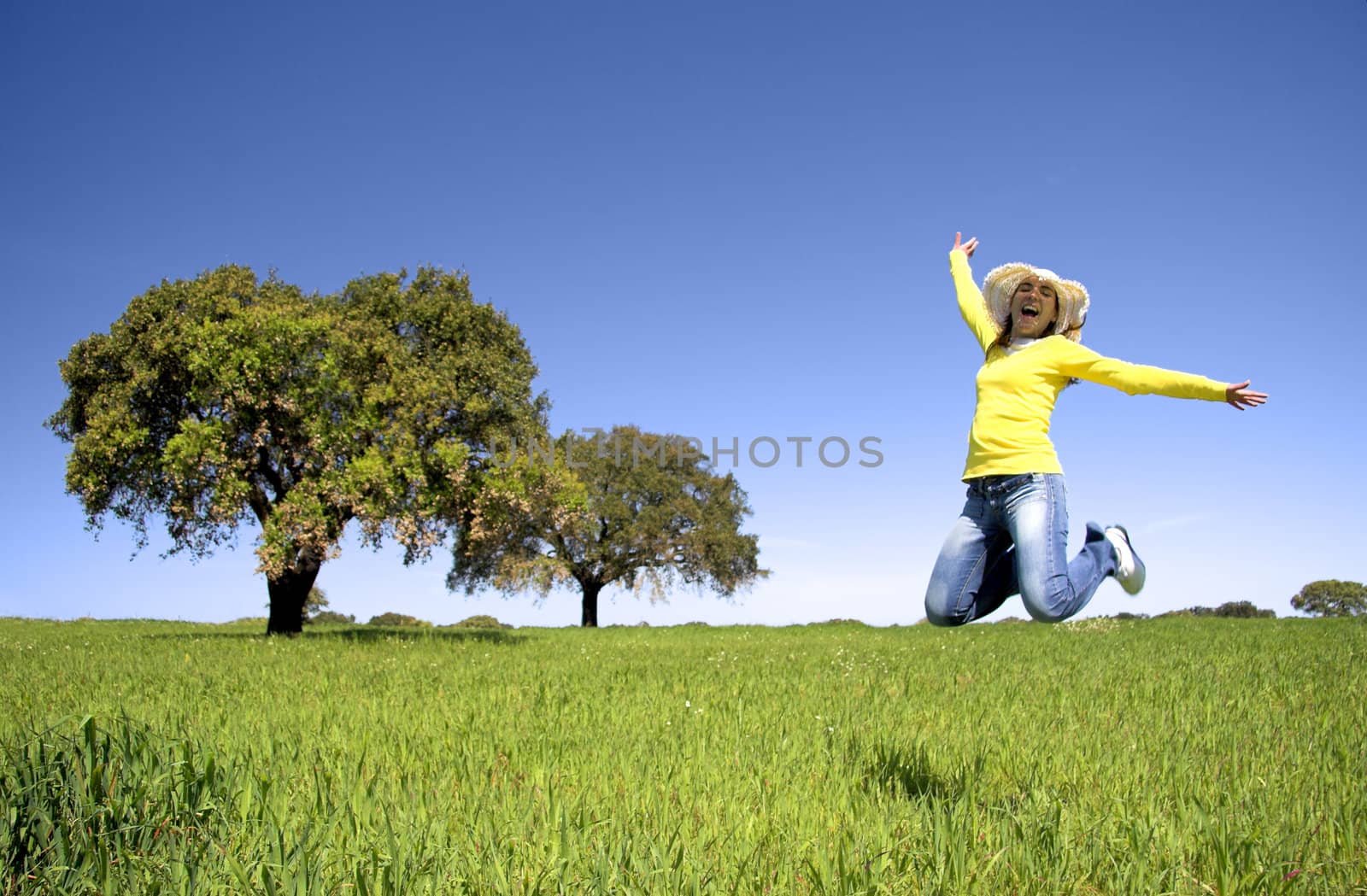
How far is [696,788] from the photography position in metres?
5.73

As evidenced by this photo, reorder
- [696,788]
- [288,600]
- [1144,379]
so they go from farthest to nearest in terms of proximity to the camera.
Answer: [288,600] → [696,788] → [1144,379]

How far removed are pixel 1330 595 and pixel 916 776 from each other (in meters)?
61.2

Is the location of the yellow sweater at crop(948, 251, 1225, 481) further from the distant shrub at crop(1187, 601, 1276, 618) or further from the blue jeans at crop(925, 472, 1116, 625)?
the distant shrub at crop(1187, 601, 1276, 618)

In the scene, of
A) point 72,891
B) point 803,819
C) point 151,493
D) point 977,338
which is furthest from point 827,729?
point 151,493

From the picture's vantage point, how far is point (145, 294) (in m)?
23.4

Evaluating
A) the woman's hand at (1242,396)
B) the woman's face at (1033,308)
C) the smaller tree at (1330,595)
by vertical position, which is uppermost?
the woman's face at (1033,308)

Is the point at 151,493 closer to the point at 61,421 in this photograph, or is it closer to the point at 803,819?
the point at 61,421

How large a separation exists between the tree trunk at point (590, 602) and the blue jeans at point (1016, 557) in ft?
125

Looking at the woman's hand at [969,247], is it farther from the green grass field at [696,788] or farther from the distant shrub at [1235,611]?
the distant shrub at [1235,611]

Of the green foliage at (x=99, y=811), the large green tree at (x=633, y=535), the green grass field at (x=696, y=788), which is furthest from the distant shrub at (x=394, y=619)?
the green foliage at (x=99, y=811)

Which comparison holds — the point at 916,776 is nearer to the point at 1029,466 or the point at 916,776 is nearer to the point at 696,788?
the point at 696,788

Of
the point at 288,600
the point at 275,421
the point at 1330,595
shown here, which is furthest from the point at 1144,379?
the point at 1330,595

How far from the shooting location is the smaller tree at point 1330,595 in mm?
50656

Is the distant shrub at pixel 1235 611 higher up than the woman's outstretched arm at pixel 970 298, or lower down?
lower down
